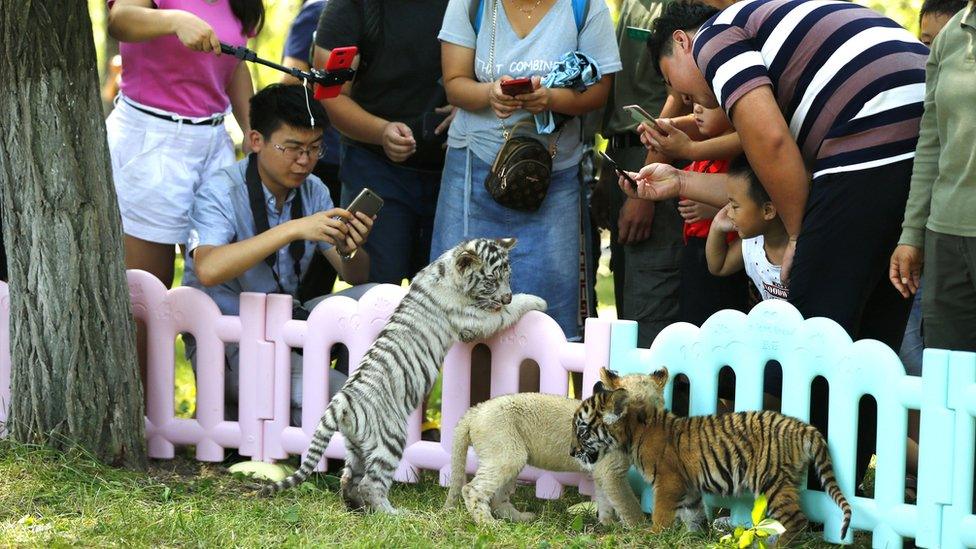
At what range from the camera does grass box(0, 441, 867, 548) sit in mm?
3895

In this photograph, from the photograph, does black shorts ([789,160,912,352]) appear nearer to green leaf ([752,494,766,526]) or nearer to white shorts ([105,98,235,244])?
green leaf ([752,494,766,526])

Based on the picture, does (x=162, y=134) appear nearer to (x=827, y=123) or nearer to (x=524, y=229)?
(x=524, y=229)

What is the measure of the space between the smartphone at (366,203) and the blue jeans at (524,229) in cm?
45

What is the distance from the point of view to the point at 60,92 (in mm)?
4574

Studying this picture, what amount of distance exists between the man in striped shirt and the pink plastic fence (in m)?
0.82

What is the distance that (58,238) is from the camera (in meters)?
4.60

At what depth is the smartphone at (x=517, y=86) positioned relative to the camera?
16.0 feet

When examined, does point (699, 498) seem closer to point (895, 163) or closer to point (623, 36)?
point (895, 163)

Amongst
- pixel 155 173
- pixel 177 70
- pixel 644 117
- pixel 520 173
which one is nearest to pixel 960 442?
pixel 644 117

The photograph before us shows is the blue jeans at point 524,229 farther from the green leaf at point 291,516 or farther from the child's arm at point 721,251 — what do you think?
the green leaf at point 291,516

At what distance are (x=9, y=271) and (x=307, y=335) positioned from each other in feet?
3.82

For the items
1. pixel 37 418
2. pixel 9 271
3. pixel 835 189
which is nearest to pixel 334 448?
pixel 37 418

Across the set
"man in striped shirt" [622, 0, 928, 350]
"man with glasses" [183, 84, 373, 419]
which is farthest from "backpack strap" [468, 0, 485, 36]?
"man in striped shirt" [622, 0, 928, 350]

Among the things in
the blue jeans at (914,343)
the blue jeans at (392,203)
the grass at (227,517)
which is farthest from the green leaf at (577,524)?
the blue jeans at (914,343)
